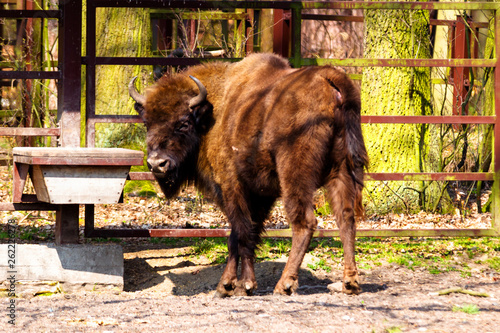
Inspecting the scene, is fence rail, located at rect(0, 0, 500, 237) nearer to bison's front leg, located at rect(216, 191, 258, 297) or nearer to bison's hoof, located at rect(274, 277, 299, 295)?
bison's front leg, located at rect(216, 191, 258, 297)

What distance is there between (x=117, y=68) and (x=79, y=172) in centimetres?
446

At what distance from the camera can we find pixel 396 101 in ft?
28.2

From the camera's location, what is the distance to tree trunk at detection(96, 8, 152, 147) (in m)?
9.57

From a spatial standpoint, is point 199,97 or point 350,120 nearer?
point 350,120

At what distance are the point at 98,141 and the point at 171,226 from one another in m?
2.31

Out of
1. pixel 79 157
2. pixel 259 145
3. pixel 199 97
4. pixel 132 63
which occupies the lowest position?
pixel 79 157

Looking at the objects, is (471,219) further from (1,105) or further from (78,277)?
(1,105)

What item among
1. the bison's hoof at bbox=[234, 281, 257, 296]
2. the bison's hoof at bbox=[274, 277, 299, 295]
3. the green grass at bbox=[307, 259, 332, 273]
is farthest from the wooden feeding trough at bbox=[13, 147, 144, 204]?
the green grass at bbox=[307, 259, 332, 273]

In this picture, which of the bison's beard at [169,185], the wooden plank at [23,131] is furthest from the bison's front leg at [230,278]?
the wooden plank at [23,131]

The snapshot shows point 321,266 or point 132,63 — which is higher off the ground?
point 132,63

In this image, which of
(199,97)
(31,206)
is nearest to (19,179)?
(31,206)

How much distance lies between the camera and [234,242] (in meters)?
5.57

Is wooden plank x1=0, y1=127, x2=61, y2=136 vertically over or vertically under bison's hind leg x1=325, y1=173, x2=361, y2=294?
over

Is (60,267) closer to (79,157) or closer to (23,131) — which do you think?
(79,157)
